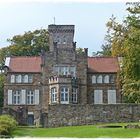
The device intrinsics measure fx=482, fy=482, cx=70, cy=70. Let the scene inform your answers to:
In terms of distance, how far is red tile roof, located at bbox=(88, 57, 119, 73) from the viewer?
51.3 m

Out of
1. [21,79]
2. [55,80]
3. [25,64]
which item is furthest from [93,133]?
[25,64]

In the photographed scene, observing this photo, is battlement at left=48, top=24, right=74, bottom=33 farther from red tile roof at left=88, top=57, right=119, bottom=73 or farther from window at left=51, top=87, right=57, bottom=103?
window at left=51, top=87, right=57, bottom=103

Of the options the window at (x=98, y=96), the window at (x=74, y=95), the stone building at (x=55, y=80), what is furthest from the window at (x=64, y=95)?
the window at (x=98, y=96)

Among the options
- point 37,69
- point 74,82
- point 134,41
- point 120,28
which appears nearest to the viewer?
point 134,41

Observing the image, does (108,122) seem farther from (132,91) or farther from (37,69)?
(37,69)

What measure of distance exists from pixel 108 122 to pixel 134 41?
6998 mm

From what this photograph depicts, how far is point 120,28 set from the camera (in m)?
32.7

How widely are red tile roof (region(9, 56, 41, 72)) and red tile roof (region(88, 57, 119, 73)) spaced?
572 cm

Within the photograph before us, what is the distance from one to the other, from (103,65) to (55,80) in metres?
6.97

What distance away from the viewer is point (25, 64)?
52.8 m

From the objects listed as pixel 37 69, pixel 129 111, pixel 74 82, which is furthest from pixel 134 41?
pixel 37 69

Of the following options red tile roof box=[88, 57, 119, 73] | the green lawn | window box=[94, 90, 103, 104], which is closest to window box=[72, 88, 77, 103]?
window box=[94, 90, 103, 104]

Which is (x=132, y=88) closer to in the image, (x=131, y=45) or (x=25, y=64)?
(x=131, y=45)

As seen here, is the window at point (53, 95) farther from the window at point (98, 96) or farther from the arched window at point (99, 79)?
the arched window at point (99, 79)
